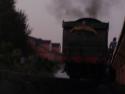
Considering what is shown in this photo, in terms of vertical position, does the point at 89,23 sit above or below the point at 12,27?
below

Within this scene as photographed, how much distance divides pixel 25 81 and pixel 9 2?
28.6m

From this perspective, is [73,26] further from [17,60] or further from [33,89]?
[17,60]

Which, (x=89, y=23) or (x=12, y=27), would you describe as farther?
(x=12, y=27)

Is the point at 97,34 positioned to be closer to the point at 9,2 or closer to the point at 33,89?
the point at 33,89

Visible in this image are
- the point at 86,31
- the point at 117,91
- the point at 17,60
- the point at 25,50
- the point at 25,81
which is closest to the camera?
the point at 117,91

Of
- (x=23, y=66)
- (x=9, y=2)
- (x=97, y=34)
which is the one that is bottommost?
(x=23, y=66)

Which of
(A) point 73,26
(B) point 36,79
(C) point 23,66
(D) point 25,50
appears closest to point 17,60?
(C) point 23,66

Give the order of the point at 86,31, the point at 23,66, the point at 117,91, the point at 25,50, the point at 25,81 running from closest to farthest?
the point at 117,91 → the point at 25,81 → the point at 86,31 → the point at 23,66 → the point at 25,50

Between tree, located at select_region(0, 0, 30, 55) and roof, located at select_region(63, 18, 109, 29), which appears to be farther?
tree, located at select_region(0, 0, 30, 55)

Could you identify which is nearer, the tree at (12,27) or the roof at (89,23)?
the roof at (89,23)

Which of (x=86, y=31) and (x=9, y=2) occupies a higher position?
(x=9, y=2)

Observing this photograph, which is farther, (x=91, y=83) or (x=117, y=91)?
(x=91, y=83)

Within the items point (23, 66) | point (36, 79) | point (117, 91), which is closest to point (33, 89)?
point (36, 79)

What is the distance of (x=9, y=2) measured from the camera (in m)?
37.9
